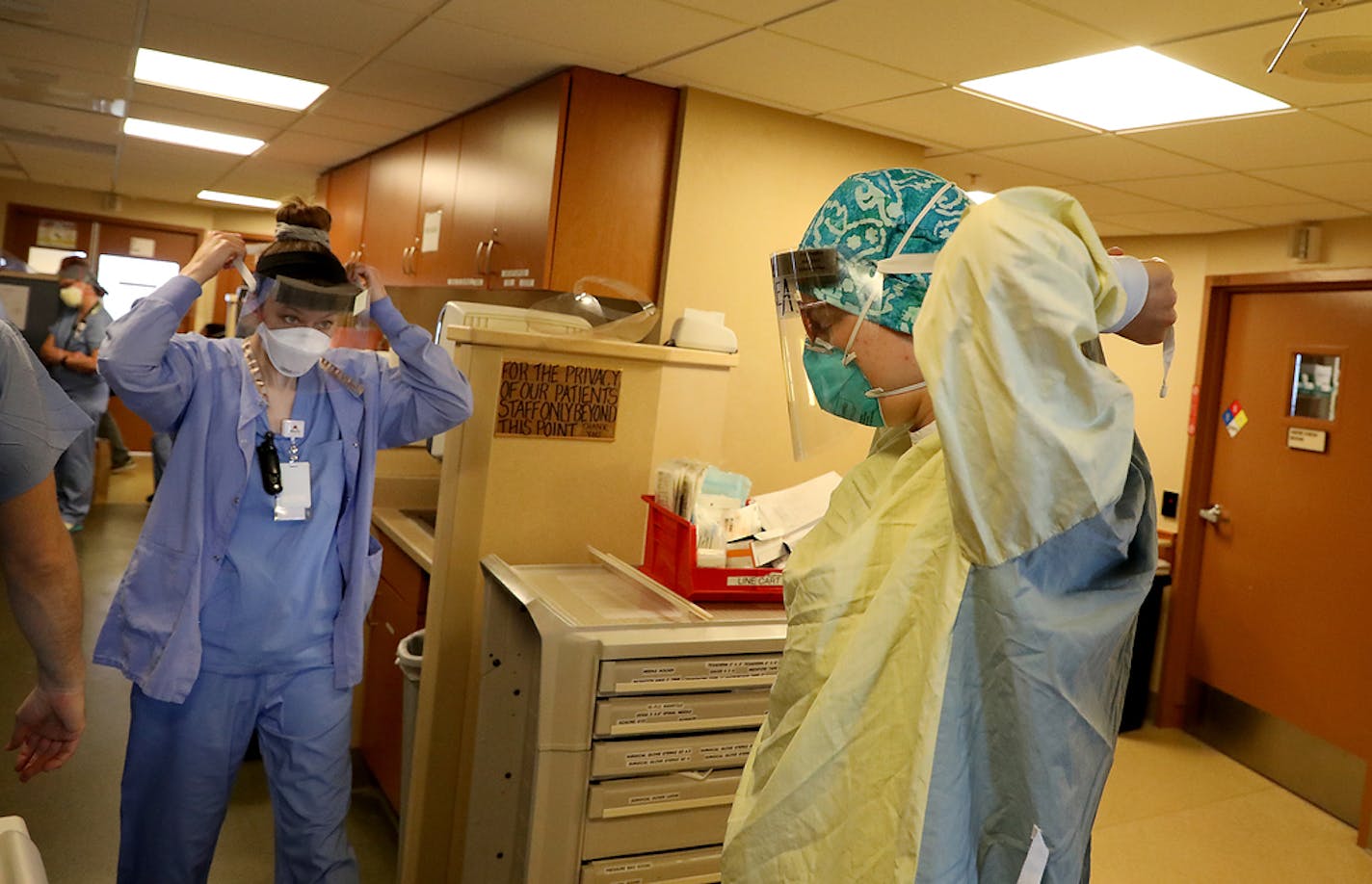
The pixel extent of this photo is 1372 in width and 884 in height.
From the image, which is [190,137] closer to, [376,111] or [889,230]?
[376,111]

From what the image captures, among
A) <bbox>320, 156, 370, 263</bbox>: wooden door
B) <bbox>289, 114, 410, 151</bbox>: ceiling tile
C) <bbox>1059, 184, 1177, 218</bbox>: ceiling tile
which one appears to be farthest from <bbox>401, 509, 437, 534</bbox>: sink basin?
<bbox>1059, 184, 1177, 218</bbox>: ceiling tile

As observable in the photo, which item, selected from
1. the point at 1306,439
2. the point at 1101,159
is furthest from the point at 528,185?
the point at 1306,439

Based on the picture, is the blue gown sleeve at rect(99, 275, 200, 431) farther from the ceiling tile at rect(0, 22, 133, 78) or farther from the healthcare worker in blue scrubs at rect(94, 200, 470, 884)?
the ceiling tile at rect(0, 22, 133, 78)

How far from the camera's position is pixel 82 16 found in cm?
322

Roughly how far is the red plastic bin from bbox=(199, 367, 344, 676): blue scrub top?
706 mm

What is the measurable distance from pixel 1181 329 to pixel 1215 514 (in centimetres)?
89

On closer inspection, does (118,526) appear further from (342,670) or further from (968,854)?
(968,854)

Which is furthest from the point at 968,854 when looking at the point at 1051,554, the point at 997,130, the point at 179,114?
the point at 179,114

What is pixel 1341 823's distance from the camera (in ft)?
13.2

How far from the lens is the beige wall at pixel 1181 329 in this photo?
456 cm

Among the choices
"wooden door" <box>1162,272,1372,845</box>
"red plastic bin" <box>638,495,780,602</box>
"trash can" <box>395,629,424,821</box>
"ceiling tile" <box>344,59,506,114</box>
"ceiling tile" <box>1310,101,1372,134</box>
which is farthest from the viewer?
"wooden door" <box>1162,272,1372,845</box>

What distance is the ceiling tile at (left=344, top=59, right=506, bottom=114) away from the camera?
11.6 ft

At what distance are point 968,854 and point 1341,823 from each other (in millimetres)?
4027

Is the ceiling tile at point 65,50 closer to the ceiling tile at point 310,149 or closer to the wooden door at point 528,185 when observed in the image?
the ceiling tile at point 310,149
